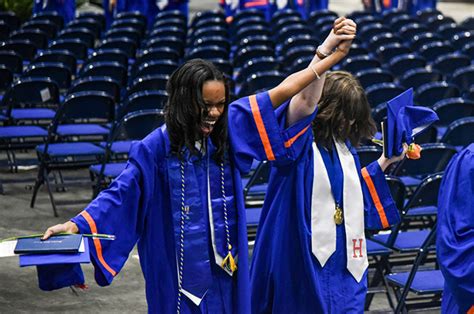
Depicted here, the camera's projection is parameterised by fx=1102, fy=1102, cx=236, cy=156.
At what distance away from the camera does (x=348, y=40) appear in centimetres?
403

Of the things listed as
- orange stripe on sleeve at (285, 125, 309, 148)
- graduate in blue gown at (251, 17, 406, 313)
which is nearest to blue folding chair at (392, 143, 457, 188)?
graduate in blue gown at (251, 17, 406, 313)

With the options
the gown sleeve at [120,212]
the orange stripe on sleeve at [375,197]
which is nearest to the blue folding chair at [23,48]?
the orange stripe on sleeve at [375,197]

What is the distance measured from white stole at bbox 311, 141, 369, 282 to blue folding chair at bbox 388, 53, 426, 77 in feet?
24.2

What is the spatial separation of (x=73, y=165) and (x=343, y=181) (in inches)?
173

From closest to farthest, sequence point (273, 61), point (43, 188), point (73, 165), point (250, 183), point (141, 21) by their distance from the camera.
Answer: point (250, 183) < point (73, 165) < point (43, 188) < point (273, 61) < point (141, 21)

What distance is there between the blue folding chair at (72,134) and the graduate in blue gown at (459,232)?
4.67 m

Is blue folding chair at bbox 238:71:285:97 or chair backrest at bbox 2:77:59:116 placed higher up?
chair backrest at bbox 2:77:59:116

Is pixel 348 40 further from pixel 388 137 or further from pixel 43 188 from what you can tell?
pixel 43 188

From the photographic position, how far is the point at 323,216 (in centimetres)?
447

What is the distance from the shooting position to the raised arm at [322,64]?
4.04 meters

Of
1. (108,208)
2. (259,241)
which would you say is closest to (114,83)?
(259,241)

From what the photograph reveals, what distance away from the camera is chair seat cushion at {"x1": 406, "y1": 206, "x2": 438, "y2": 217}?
22.3 feet

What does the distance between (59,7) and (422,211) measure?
38.3 feet

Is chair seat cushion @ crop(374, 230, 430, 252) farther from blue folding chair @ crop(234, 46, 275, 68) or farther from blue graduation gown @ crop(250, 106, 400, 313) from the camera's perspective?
blue folding chair @ crop(234, 46, 275, 68)
